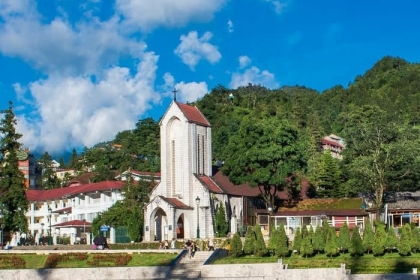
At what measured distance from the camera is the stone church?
52500 millimetres

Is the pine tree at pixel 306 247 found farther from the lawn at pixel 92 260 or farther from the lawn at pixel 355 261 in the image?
the lawn at pixel 92 260

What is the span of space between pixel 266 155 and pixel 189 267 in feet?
58.2

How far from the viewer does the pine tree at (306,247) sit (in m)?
37.5

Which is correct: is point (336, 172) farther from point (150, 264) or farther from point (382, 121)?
point (150, 264)

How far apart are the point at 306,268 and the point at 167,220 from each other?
19.5 metres

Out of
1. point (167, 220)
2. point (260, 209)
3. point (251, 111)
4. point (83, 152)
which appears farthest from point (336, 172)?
point (83, 152)

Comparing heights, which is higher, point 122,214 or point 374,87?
point 374,87

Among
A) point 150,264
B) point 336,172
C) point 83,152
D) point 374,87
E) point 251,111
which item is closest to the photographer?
point 150,264

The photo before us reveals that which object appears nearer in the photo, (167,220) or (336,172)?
(167,220)

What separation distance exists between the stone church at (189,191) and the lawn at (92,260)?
1189cm

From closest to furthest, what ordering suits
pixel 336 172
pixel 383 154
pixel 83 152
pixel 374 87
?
pixel 383 154 < pixel 336 172 < pixel 83 152 < pixel 374 87

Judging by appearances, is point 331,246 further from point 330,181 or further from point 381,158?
point 330,181

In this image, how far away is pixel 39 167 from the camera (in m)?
124

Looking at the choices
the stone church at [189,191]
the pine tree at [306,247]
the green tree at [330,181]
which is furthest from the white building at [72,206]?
the pine tree at [306,247]
